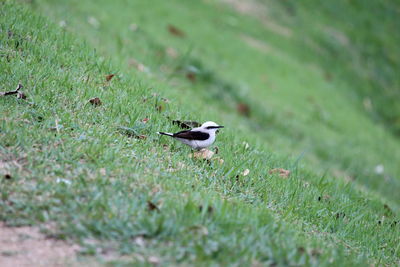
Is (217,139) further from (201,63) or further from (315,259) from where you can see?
(201,63)

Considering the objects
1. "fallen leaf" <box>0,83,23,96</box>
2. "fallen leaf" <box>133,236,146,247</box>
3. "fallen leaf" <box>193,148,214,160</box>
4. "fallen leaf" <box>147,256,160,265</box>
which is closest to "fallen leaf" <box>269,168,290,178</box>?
"fallen leaf" <box>193,148,214,160</box>

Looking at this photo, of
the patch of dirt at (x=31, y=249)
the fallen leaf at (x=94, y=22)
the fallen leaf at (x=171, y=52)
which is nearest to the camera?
the patch of dirt at (x=31, y=249)

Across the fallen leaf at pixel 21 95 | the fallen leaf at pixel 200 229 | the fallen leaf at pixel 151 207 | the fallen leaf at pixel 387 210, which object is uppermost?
the fallen leaf at pixel 21 95

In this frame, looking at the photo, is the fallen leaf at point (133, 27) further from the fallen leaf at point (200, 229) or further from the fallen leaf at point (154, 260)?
the fallen leaf at point (154, 260)

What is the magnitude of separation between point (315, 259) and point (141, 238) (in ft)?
4.64

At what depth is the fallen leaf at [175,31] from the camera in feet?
47.1

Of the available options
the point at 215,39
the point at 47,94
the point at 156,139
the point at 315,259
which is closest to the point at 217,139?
the point at 156,139

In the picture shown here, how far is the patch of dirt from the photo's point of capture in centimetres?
307

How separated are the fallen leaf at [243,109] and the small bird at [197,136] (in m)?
7.36

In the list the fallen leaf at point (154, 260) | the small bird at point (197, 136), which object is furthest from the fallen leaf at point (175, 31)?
the fallen leaf at point (154, 260)

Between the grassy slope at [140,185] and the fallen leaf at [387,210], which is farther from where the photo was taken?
the fallen leaf at [387,210]

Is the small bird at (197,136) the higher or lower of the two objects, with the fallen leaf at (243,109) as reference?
higher

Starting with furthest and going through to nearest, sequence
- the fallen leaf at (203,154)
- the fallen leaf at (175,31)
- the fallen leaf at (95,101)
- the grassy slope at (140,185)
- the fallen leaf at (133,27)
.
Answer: the fallen leaf at (175,31), the fallen leaf at (133,27), the fallen leaf at (95,101), the fallen leaf at (203,154), the grassy slope at (140,185)

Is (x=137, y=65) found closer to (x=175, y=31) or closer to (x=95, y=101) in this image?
(x=95, y=101)
